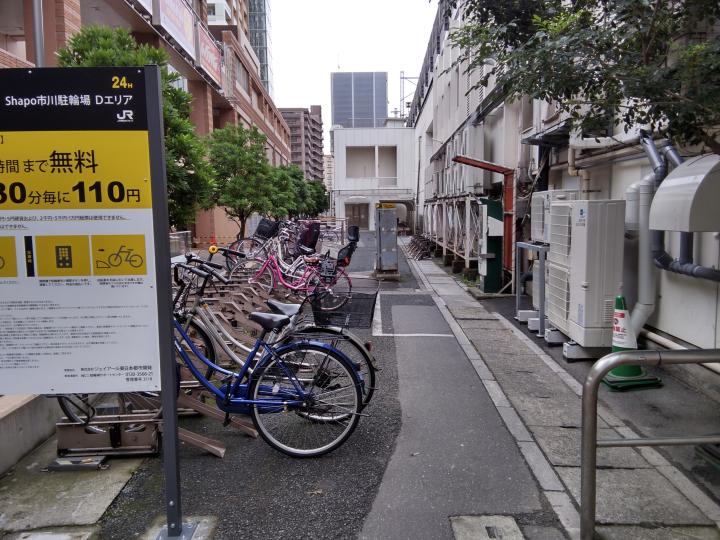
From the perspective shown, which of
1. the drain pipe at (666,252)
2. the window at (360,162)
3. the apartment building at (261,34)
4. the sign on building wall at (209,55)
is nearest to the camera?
the drain pipe at (666,252)

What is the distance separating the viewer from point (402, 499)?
343cm

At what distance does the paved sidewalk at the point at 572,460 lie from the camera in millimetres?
3137

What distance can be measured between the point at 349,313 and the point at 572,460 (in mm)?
2038

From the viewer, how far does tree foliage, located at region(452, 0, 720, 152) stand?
11.4 feet

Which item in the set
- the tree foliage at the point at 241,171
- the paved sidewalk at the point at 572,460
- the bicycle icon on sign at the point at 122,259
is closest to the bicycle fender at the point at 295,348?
the bicycle icon on sign at the point at 122,259

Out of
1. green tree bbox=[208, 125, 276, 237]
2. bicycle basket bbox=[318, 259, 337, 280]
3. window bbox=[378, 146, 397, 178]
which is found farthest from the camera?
window bbox=[378, 146, 397, 178]

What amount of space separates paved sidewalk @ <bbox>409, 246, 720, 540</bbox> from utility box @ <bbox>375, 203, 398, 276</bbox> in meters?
6.69

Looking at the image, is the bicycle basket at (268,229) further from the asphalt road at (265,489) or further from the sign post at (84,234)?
the sign post at (84,234)

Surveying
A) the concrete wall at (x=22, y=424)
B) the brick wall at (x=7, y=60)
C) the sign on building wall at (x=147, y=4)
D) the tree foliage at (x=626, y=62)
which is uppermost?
the sign on building wall at (x=147, y=4)

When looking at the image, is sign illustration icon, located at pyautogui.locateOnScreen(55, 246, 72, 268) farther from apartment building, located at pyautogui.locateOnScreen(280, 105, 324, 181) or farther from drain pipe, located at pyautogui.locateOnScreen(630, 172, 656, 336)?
apartment building, located at pyautogui.locateOnScreen(280, 105, 324, 181)

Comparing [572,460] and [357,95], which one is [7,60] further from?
[357,95]

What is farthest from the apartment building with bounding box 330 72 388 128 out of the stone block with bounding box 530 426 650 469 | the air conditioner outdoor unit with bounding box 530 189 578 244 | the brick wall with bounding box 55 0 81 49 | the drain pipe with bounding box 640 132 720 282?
the stone block with bounding box 530 426 650 469

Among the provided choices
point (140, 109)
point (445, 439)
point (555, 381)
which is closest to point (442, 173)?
point (555, 381)

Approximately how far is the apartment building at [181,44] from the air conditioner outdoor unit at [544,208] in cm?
500
